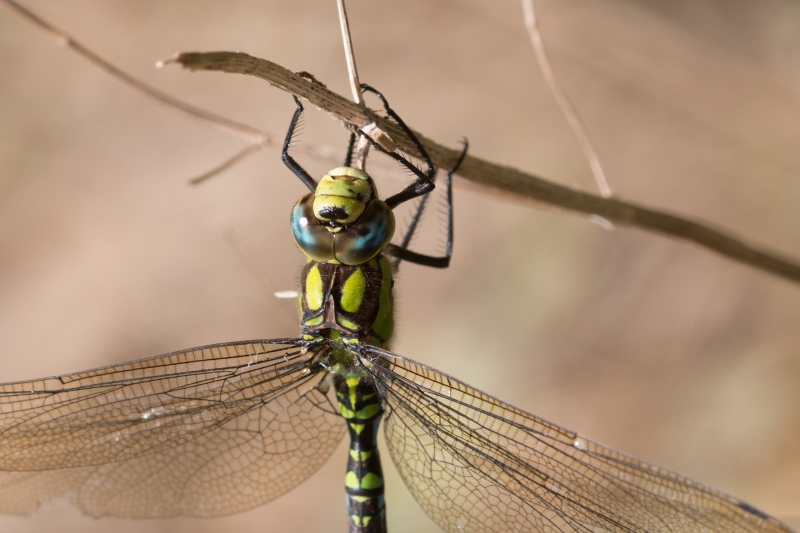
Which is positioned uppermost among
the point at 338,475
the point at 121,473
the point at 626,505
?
the point at 338,475

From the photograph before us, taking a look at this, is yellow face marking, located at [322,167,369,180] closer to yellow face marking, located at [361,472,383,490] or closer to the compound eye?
the compound eye

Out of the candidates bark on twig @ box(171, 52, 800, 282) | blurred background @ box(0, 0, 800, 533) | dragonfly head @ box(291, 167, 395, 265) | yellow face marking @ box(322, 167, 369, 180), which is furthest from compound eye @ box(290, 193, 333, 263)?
blurred background @ box(0, 0, 800, 533)

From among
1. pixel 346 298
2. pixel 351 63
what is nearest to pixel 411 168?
pixel 351 63

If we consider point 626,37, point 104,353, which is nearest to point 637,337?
point 626,37

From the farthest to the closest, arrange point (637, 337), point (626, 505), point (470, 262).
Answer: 1. point (470, 262)
2. point (637, 337)
3. point (626, 505)

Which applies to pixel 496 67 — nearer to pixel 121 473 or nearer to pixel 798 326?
pixel 798 326

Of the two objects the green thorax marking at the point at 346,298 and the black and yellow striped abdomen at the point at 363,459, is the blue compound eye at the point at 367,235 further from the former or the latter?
the black and yellow striped abdomen at the point at 363,459
